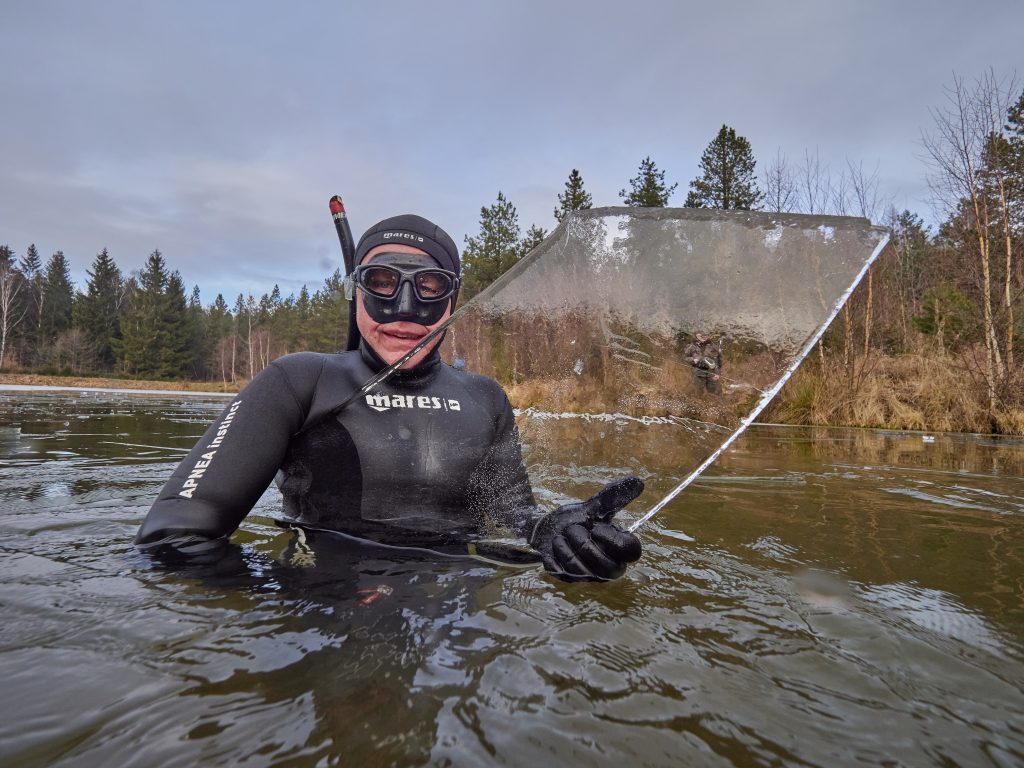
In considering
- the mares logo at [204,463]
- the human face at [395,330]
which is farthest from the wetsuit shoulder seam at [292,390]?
the human face at [395,330]

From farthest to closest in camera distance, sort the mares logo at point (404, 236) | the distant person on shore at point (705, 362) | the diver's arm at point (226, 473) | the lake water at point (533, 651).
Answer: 1. the mares logo at point (404, 236)
2. the distant person on shore at point (705, 362)
3. the diver's arm at point (226, 473)
4. the lake water at point (533, 651)

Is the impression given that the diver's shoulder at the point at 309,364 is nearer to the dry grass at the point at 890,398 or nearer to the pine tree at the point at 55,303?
the dry grass at the point at 890,398

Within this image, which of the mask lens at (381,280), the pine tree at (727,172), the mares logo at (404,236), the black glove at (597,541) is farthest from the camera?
the pine tree at (727,172)

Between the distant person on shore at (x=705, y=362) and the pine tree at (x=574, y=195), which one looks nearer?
the distant person on shore at (x=705, y=362)

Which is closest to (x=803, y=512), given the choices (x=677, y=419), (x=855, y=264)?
(x=677, y=419)

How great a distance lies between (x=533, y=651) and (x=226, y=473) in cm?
122

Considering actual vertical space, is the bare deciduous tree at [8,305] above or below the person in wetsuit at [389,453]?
above

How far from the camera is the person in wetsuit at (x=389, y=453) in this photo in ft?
5.87

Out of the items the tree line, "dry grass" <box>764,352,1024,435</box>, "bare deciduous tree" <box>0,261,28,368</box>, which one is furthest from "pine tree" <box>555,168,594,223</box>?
"bare deciduous tree" <box>0,261,28,368</box>

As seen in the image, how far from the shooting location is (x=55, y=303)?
50.8 meters

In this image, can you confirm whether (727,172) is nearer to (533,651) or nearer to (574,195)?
(574,195)

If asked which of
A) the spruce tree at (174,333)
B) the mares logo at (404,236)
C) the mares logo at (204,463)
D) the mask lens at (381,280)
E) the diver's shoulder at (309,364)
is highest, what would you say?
the spruce tree at (174,333)

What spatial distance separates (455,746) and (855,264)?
1772 millimetres

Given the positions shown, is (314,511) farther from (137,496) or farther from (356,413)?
(137,496)
